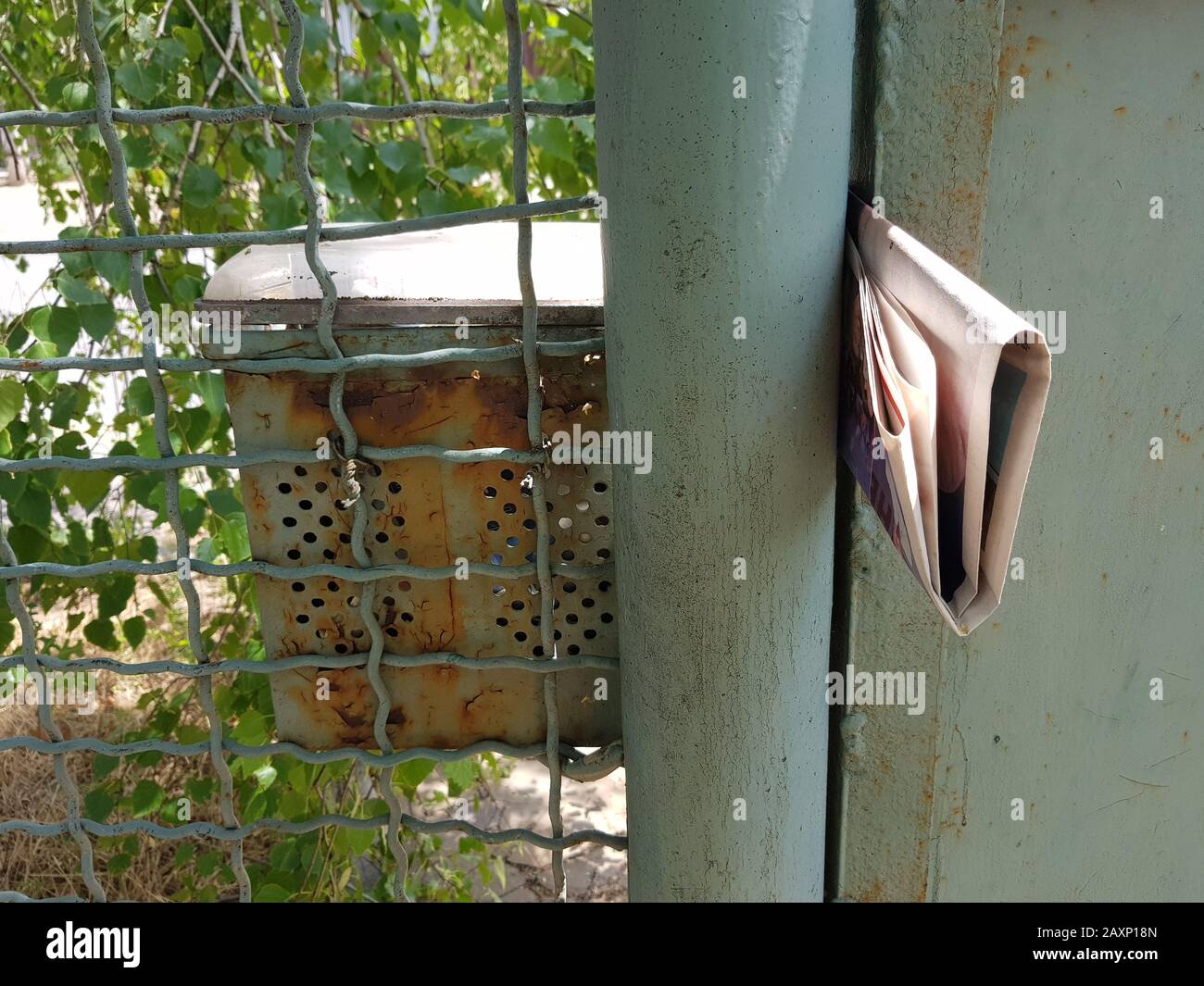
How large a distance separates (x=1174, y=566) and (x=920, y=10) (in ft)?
2.82

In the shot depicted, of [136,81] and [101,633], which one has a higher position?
[136,81]

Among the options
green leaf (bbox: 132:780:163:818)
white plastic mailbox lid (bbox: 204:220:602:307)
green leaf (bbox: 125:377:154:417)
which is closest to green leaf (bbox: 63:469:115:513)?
green leaf (bbox: 125:377:154:417)

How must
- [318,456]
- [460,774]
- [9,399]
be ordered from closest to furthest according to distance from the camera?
[318,456]
[9,399]
[460,774]

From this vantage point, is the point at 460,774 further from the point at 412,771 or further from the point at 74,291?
the point at 74,291

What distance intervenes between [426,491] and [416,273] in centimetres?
30

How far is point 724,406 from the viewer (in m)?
1.30

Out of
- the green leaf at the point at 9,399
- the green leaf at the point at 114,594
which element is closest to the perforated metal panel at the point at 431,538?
the green leaf at the point at 9,399

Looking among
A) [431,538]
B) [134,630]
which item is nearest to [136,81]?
[134,630]

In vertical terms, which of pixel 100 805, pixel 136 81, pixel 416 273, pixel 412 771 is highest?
pixel 136 81

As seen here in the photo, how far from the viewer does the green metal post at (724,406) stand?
3.92ft

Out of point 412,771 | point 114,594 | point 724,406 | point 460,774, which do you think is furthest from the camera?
point 114,594

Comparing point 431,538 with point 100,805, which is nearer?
point 431,538

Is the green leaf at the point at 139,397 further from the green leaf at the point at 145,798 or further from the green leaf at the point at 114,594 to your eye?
the green leaf at the point at 145,798

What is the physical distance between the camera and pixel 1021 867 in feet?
5.72
